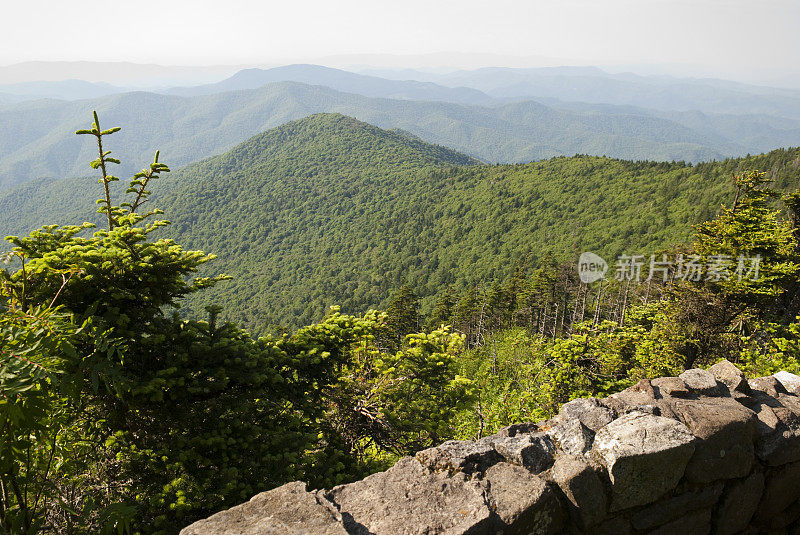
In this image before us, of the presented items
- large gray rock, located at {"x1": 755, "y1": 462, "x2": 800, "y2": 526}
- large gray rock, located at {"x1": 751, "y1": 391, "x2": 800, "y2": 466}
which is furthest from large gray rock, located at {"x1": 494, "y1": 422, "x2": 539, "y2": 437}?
large gray rock, located at {"x1": 755, "y1": 462, "x2": 800, "y2": 526}

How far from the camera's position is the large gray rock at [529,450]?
11.4ft

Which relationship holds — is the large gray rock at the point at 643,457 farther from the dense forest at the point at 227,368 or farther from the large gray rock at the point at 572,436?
the dense forest at the point at 227,368

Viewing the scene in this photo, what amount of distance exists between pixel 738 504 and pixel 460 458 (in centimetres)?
274

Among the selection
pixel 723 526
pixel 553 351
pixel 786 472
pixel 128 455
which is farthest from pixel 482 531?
pixel 553 351

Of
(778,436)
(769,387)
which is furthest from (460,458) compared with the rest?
(769,387)

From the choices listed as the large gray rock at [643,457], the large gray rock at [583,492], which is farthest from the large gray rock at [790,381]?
the large gray rock at [583,492]

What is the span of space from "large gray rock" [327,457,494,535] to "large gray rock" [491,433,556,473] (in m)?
0.48

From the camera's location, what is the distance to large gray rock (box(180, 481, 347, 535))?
2.67 metres

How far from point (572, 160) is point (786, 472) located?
528 feet

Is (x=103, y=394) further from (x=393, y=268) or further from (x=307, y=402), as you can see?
(x=393, y=268)

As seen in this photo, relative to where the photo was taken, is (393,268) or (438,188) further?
(438,188)

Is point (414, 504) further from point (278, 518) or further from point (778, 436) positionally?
point (778, 436)

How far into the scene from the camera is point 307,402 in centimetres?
671

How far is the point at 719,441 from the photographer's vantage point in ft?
12.2
